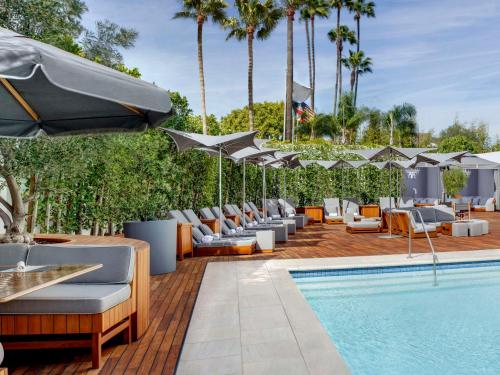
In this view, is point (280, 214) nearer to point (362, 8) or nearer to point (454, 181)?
point (454, 181)

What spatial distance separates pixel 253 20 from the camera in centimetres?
2512

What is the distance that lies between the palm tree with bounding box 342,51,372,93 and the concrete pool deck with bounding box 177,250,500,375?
127 ft

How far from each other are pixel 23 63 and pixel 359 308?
500 centimetres

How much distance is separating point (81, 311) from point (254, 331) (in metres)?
1.61

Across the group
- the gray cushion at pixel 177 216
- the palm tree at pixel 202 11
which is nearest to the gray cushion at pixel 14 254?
the gray cushion at pixel 177 216

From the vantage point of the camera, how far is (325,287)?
6.85 meters

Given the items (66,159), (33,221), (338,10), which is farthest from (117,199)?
(338,10)

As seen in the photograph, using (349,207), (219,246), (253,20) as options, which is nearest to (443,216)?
(349,207)

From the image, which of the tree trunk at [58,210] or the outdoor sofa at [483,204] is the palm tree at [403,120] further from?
the tree trunk at [58,210]

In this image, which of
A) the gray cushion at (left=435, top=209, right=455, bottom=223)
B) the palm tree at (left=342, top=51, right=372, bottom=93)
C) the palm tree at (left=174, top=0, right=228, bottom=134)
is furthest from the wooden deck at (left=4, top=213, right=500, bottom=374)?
the palm tree at (left=342, top=51, right=372, bottom=93)

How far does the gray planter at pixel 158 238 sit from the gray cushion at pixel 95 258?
103 inches

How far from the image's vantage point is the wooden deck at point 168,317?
3443 mm

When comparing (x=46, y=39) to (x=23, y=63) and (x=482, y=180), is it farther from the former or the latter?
(x=482, y=180)

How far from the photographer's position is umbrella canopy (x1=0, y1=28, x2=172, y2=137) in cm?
216
